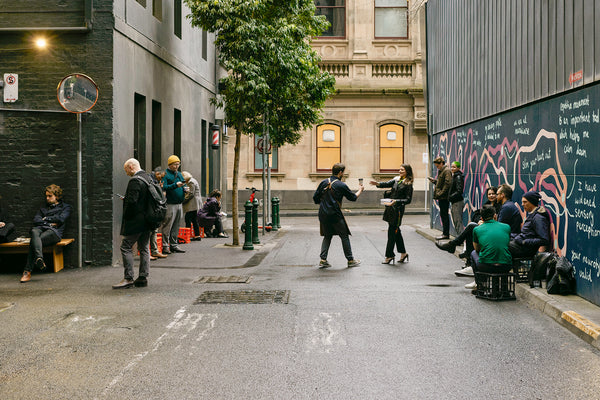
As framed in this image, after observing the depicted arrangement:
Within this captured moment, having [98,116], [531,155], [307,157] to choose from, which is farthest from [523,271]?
[307,157]

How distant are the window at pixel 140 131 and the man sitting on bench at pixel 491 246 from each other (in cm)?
804

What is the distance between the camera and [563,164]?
9.59 m

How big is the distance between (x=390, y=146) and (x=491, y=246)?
999 inches

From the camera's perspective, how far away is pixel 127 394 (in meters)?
5.13

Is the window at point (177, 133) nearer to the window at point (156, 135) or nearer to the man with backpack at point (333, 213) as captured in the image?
the window at point (156, 135)

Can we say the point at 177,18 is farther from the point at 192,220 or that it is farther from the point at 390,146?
the point at 390,146

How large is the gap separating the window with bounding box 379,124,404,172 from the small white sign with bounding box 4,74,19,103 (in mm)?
23618

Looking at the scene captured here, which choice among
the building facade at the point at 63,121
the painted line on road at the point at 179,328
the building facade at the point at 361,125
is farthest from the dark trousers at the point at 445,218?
the building facade at the point at 361,125

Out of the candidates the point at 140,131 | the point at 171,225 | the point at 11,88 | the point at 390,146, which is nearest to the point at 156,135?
the point at 140,131

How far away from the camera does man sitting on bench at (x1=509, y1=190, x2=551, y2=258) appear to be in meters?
9.63

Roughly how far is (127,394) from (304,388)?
129 centimetres

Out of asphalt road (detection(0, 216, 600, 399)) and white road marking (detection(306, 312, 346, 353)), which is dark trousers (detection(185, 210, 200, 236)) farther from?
white road marking (detection(306, 312, 346, 353))

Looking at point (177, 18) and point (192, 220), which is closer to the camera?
point (192, 220)

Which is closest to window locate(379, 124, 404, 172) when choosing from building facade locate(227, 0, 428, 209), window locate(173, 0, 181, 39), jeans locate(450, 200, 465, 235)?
building facade locate(227, 0, 428, 209)
